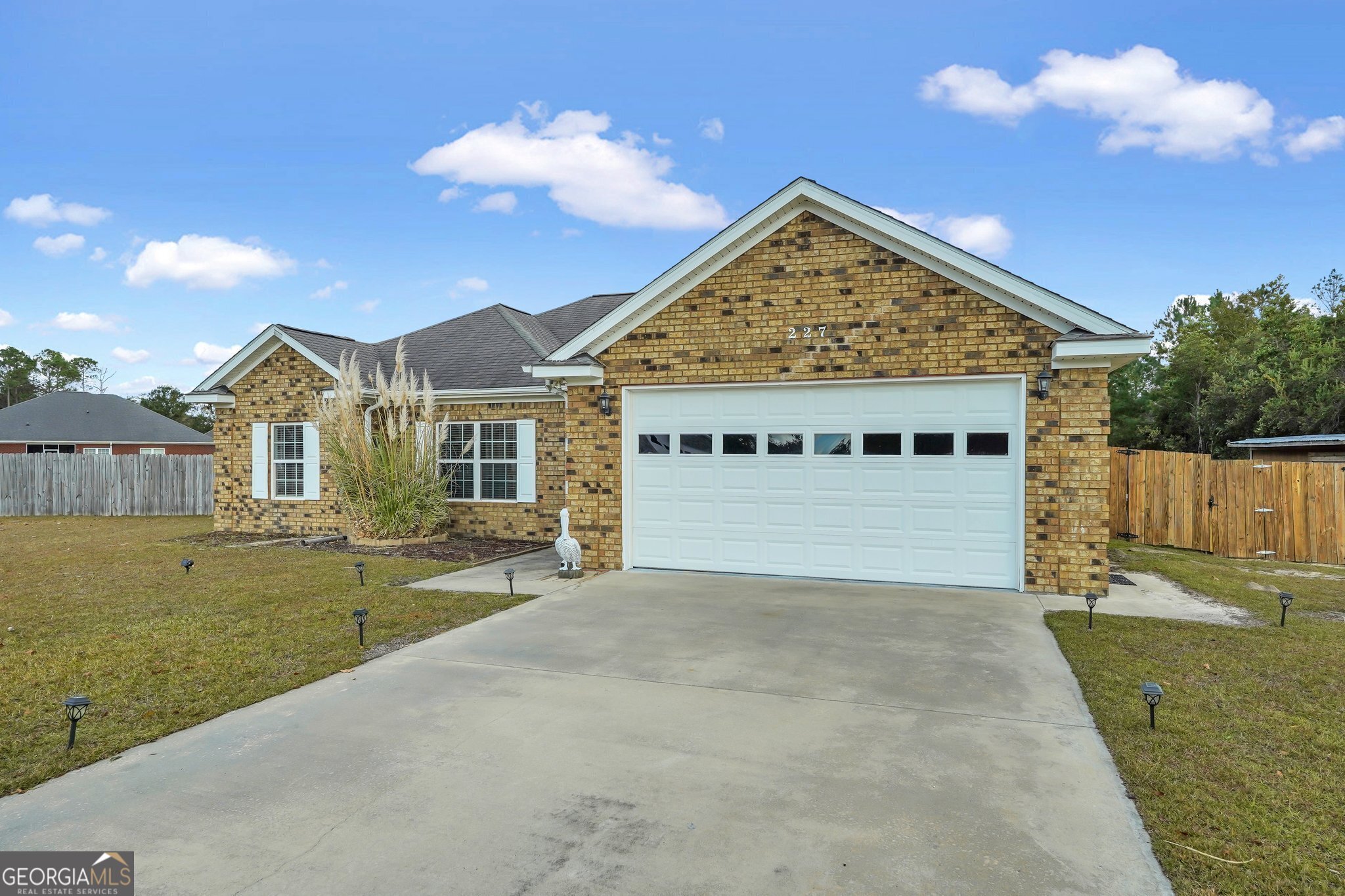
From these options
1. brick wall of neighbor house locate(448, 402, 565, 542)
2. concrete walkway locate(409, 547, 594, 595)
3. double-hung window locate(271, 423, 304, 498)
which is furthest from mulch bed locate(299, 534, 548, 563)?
double-hung window locate(271, 423, 304, 498)

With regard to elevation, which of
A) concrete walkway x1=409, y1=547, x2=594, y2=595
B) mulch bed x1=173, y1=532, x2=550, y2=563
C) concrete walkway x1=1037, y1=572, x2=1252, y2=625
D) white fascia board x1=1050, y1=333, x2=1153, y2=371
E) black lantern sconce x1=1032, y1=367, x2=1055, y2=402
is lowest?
mulch bed x1=173, y1=532, x2=550, y2=563

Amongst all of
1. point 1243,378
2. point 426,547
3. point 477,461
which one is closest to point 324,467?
point 477,461

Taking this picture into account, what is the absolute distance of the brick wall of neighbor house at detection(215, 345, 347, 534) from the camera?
15.1 meters

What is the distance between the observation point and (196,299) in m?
30.5

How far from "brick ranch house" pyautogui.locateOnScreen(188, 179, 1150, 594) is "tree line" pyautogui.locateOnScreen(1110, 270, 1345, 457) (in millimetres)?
16178

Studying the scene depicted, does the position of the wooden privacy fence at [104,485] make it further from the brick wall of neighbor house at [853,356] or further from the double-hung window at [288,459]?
the brick wall of neighbor house at [853,356]

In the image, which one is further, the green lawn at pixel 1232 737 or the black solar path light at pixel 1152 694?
the black solar path light at pixel 1152 694

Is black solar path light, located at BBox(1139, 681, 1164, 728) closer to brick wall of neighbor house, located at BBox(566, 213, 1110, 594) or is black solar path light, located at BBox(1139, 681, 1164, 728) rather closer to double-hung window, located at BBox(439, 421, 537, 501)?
brick wall of neighbor house, located at BBox(566, 213, 1110, 594)

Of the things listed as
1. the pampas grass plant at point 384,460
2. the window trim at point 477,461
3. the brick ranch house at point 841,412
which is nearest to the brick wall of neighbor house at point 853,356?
the brick ranch house at point 841,412

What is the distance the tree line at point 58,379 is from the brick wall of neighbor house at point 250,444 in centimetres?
4744

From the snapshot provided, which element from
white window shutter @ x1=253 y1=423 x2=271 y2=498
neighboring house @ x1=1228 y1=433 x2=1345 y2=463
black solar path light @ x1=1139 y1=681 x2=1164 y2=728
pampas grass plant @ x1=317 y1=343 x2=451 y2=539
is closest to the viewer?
black solar path light @ x1=1139 y1=681 x2=1164 y2=728

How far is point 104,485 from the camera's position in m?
21.0

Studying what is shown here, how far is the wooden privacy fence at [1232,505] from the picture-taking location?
11703 millimetres

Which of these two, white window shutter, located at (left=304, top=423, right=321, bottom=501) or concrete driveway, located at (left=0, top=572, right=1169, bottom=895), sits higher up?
white window shutter, located at (left=304, top=423, right=321, bottom=501)
